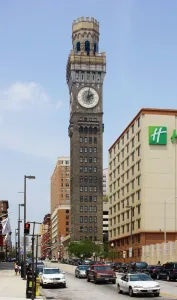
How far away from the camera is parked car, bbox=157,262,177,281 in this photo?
52500mm

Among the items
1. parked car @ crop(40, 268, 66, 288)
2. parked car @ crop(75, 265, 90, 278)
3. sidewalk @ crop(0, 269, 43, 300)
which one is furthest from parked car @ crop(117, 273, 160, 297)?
parked car @ crop(75, 265, 90, 278)

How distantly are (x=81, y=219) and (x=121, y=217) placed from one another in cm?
6656

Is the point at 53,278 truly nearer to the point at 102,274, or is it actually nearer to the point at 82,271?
the point at 102,274

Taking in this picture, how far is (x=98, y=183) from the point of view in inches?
7849

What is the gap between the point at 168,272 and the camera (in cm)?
5344

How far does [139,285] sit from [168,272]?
21.1m

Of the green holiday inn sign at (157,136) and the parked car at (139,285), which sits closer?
the parked car at (139,285)

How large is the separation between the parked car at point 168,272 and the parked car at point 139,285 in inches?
717

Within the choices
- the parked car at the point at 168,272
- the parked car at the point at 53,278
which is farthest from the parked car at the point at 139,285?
the parked car at the point at 168,272

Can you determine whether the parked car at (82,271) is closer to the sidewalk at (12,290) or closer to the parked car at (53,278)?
the sidewalk at (12,290)

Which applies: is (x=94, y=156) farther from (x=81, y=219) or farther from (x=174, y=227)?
(x=174, y=227)

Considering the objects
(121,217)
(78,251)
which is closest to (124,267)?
(121,217)

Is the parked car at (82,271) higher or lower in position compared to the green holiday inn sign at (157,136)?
lower

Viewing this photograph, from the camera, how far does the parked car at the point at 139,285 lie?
108ft
